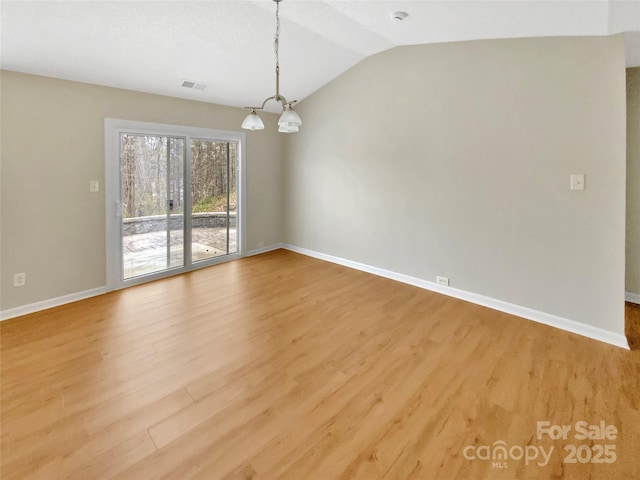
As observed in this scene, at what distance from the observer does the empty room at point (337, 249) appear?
1.82 meters

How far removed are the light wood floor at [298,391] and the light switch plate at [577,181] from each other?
138cm

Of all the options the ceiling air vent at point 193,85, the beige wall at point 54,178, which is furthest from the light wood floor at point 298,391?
the ceiling air vent at point 193,85

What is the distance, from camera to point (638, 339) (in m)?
2.85

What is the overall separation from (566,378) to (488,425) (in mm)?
923

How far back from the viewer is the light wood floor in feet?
5.39

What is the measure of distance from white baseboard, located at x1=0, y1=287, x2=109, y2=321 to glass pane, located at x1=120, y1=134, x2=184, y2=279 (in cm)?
43

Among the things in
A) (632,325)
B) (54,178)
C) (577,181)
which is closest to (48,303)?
(54,178)

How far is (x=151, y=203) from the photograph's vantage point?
4.37m

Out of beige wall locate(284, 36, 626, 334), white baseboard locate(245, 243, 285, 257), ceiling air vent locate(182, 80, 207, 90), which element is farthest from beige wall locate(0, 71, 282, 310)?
beige wall locate(284, 36, 626, 334)

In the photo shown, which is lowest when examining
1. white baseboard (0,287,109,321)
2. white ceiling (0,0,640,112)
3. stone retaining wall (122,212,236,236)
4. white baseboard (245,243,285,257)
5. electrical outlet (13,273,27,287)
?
white baseboard (0,287,109,321)

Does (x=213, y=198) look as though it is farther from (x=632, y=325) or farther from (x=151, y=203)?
(x=632, y=325)

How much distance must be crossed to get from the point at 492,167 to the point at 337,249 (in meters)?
2.60

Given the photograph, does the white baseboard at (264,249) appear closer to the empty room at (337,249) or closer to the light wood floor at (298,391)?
the empty room at (337,249)

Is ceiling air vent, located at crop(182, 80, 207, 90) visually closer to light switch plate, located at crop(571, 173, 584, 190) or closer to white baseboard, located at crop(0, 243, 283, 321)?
white baseboard, located at crop(0, 243, 283, 321)
